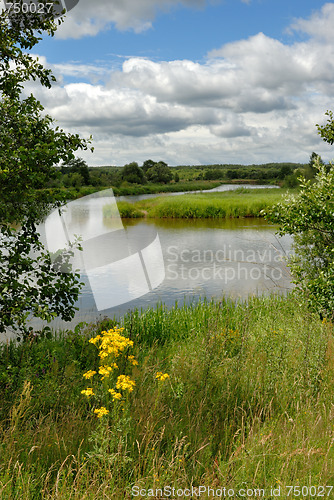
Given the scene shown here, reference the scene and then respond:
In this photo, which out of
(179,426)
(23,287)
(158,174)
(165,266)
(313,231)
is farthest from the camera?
(158,174)

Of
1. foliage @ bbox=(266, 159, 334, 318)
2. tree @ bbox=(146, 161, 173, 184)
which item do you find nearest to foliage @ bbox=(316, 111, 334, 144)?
foliage @ bbox=(266, 159, 334, 318)

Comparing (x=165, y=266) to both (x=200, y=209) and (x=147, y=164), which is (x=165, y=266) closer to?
(x=200, y=209)

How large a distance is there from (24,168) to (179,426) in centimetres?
238

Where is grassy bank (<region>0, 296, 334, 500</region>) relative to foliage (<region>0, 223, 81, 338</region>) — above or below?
below

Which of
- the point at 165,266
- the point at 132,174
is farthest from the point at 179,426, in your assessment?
the point at 132,174

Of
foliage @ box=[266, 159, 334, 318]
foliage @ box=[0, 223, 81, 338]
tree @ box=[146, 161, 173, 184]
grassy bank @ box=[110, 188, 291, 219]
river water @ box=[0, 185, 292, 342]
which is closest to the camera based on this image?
foliage @ box=[0, 223, 81, 338]

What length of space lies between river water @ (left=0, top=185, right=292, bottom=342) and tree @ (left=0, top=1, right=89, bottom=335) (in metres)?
0.73

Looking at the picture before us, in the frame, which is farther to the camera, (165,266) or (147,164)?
(147,164)

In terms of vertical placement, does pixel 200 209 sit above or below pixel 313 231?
below

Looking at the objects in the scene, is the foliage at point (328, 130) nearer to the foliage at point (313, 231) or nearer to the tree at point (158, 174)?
the foliage at point (313, 231)

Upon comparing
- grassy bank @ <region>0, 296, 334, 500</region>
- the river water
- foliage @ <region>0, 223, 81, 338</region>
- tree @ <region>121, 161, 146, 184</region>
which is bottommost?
the river water

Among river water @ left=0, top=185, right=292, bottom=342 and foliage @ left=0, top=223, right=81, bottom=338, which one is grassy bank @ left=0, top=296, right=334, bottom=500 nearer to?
foliage @ left=0, top=223, right=81, bottom=338

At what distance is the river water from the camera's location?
866 centimetres

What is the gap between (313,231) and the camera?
6359 mm
